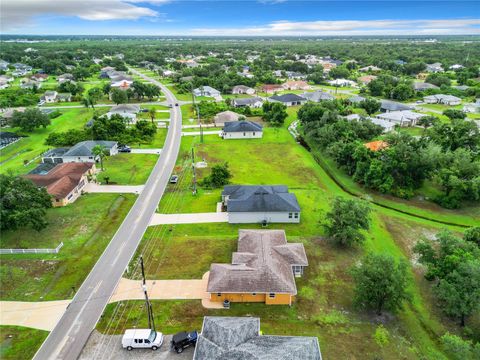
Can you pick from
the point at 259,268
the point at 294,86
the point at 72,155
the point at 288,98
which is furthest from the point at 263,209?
the point at 294,86

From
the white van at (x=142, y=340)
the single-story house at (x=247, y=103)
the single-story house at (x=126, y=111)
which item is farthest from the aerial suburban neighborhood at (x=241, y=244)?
the single-story house at (x=247, y=103)

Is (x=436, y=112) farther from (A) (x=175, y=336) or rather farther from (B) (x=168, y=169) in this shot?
(A) (x=175, y=336)

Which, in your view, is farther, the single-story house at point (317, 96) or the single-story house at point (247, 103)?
the single-story house at point (317, 96)

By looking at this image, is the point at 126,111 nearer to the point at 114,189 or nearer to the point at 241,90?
the point at 114,189

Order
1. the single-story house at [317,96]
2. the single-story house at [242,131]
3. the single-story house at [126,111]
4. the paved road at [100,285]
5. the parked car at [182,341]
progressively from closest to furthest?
1. the parked car at [182,341]
2. the paved road at [100,285]
3. the single-story house at [242,131]
4. the single-story house at [126,111]
5. the single-story house at [317,96]

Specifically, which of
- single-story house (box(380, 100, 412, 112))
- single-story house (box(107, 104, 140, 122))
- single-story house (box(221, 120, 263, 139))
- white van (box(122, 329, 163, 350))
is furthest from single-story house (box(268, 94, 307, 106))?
white van (box(122, 329, 163, 350))

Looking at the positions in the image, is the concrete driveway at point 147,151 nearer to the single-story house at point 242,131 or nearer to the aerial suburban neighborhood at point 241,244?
the aerial suburban neighborhood at point 241,244

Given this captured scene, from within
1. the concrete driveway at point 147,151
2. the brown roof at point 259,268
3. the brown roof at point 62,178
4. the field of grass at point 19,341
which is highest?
the brown roof at point 62,178
